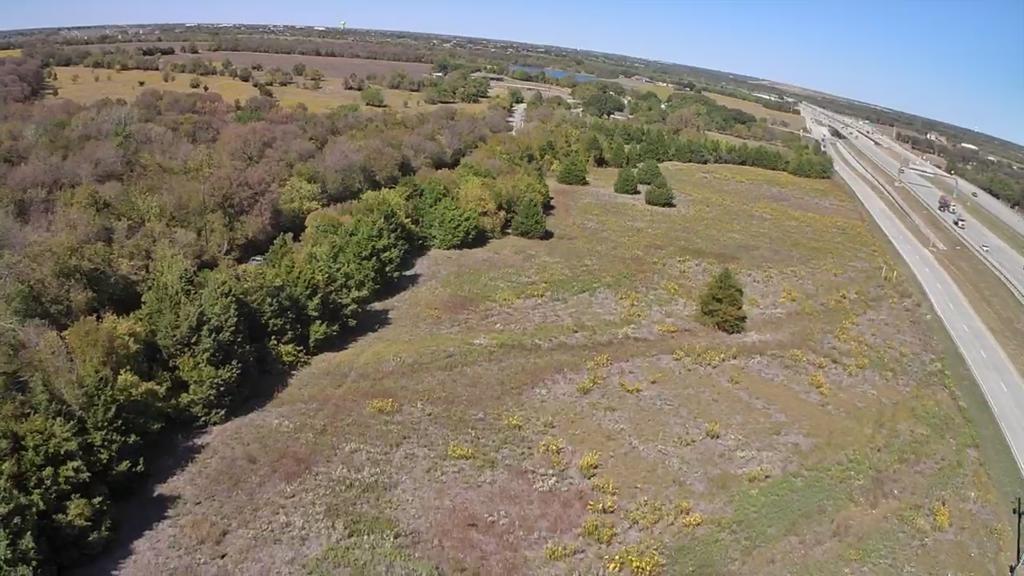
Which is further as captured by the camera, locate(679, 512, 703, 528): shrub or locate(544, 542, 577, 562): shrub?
locate(679, 512, 703, 528): shrub

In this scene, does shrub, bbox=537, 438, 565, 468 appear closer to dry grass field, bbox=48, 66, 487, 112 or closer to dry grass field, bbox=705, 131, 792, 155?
dry grass field, bbox=48, 66, 487, 112

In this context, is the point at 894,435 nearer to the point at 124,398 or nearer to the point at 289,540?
the point at 289,540

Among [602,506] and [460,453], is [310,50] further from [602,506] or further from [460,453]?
[602,506]

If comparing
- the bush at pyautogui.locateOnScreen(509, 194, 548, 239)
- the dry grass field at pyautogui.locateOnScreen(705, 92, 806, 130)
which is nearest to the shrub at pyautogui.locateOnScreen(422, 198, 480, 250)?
the bush at pyautogui.locateOnScreen(509, 194, 548, 239)

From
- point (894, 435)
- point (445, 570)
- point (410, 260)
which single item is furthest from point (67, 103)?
point (894, 435)

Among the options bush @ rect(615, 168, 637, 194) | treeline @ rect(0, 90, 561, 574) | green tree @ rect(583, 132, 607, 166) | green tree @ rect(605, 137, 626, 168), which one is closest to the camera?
treeline @ rect(0, 90, 561, 574)

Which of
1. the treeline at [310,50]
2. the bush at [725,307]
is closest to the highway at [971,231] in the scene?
the bush at [725,307]

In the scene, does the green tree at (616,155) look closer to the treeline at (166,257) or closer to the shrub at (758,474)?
A: the treeline at (166,257)
